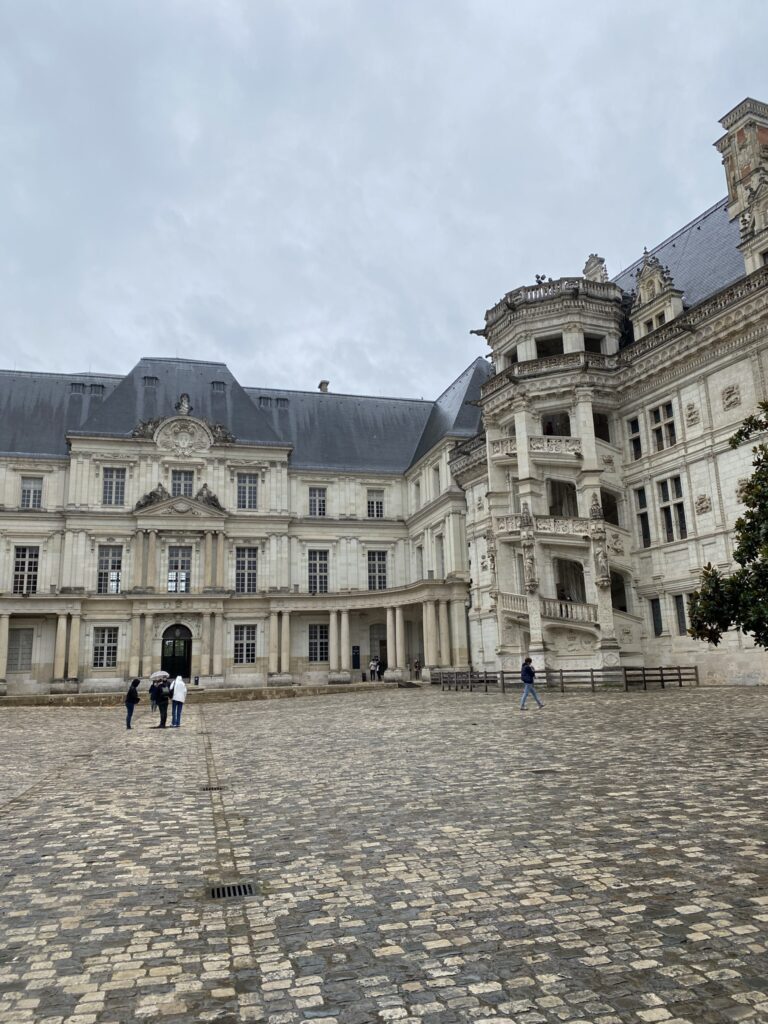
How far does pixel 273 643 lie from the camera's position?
47000 mm

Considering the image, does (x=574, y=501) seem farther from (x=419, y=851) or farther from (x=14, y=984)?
(x=14, y=984)

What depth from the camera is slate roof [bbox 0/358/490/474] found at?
48188 millimetres

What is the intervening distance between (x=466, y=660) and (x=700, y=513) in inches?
698

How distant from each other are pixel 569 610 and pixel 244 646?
24.5m

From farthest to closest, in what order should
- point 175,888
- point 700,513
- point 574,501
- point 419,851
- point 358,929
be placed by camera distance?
1. point 574,501
2. point 700,513
3. point 419,851
4. point 175,888
5. point 358,929

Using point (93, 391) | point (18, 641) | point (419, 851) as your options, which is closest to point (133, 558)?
point (18, 641)

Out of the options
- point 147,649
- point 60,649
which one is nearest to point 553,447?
point 147,649

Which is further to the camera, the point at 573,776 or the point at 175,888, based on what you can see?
the point at 573,776

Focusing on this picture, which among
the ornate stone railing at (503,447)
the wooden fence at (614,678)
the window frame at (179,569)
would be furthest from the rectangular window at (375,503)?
the wooden fence at (614,678)

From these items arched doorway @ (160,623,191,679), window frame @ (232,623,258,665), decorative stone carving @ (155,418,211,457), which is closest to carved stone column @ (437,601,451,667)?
window frame @ (232,623,258,665)

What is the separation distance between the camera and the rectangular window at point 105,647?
1775 inches

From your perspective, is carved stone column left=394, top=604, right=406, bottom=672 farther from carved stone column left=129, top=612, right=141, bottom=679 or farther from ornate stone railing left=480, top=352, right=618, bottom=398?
ornate stone railing left=480, top=352, right=618, bottom=398

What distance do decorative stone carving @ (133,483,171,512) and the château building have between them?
9 centimetres

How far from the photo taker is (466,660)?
4116 cm
